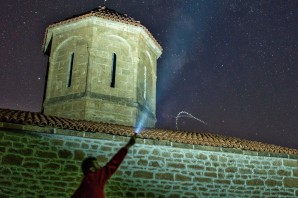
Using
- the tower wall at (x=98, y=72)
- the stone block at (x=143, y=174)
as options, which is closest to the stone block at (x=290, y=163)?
the stone block at (x=143, y=174)

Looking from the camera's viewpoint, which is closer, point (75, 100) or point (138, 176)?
point (138, 176)

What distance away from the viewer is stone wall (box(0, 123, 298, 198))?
Answer: 23.3 feet

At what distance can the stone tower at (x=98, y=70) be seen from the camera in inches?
457

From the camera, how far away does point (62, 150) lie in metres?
7.48

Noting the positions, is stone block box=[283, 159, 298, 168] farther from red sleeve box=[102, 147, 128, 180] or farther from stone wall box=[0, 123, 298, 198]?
red sleeve box=[102, 147, 128, 180]

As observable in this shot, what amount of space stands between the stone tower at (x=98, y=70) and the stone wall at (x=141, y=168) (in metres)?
3.61

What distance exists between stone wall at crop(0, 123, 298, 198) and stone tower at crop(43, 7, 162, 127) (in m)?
3.61

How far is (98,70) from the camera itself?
1196 cm

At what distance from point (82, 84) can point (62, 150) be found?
4.64 metres

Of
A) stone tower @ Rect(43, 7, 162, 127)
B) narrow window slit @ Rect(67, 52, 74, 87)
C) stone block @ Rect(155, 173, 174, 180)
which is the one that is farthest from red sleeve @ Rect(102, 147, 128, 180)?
narrow window slit @ Rect(67, 52, 74, 87)

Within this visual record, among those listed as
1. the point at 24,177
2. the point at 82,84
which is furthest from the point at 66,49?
the point at 24,177

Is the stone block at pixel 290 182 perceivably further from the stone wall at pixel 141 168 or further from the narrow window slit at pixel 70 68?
the narrow window slit at pixel 70 68

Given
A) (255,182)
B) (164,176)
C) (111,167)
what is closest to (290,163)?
(255,182)

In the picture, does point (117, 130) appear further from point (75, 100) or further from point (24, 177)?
point (75, 100)
